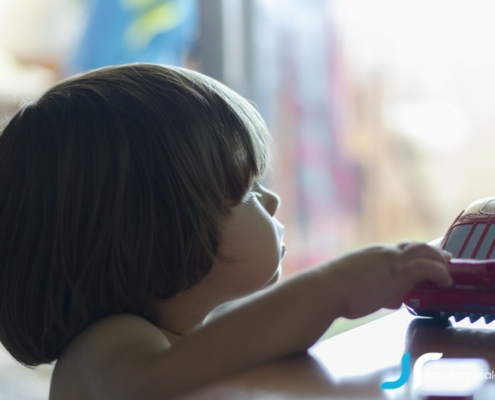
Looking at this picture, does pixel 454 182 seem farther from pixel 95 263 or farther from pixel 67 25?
pixel 95 263

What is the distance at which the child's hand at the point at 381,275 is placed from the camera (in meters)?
0.60

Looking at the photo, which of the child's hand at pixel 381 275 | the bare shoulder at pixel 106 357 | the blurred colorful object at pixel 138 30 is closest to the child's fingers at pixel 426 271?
the child's hand at pixel 381 275

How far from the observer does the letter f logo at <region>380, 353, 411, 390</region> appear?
0.49 meters

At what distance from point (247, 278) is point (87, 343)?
0.19m

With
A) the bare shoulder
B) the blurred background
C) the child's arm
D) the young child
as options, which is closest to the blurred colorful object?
the blurred background

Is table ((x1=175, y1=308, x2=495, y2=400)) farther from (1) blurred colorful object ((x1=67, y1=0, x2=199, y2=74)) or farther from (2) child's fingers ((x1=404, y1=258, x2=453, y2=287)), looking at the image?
(1) blurred colorful object ((x1=67, y1=0, x2=199, y2=74))

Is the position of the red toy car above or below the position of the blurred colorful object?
below

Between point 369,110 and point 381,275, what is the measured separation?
210 cm

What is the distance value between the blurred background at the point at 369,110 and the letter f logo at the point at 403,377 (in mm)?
1833

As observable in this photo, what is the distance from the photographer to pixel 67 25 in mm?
2264

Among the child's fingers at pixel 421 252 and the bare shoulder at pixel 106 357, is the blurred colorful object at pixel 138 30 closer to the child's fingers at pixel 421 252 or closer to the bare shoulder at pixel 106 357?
the bare shoulder at pixel 106 357

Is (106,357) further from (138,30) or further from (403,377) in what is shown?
(138,30)

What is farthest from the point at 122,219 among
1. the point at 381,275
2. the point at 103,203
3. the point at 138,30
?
the point at 138,30

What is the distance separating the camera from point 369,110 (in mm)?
2652
